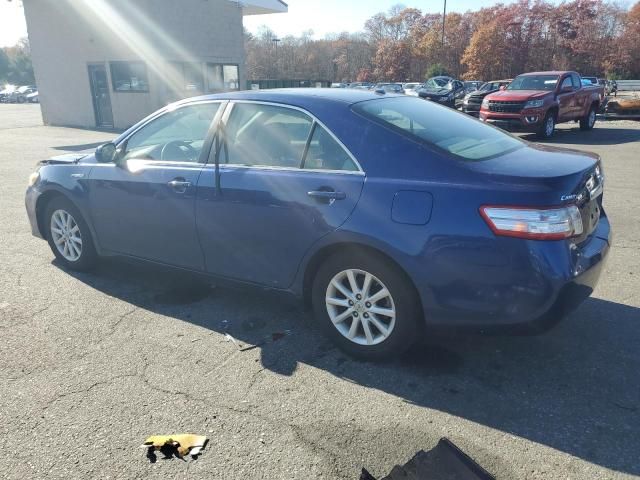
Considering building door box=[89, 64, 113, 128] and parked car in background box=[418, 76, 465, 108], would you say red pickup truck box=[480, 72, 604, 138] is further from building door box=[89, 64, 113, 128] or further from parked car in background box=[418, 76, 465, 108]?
building door box=[89, 64, 113, 128]

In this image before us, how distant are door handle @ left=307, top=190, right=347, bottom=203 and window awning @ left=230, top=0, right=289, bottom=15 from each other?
73.1ft

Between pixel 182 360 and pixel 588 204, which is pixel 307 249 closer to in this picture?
pixel 182 360

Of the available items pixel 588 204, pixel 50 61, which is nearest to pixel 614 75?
pixel 50 61

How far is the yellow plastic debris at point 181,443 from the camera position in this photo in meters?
2.57

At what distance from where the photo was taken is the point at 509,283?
9.03 ft

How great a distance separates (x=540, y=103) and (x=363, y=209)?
13292 millimetres

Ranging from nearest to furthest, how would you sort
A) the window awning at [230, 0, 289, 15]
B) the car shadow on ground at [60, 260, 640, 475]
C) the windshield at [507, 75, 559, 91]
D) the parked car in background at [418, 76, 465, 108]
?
the car shadow on ground at [60, 260, 640, 475] → the windshield at [507, 75, 559, 91] → the window awning at [230, 0, 289, 15] → the parked car in background at [418, 76, 465, 108]

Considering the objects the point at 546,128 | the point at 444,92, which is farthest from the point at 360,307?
the point at 444,92

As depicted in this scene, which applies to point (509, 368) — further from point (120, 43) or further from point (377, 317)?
point (120, 43)

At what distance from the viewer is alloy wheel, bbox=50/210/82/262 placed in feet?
15.9

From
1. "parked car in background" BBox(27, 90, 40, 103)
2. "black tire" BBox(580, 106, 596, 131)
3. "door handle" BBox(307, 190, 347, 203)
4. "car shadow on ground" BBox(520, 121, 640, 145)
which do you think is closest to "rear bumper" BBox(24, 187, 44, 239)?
"door handle" BBox(307, 190, 347, 203)

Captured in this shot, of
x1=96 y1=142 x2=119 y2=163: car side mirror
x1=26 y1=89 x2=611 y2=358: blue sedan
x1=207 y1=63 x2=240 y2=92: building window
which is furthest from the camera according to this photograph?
x1=207 y1=63 x2=240 y2=92: building window

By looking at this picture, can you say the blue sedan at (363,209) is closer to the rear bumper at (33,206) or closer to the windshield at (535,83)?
the rear bumper at (33,206)

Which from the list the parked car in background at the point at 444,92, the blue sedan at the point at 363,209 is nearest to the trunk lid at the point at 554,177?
the blue sedan at the point at 363,209
